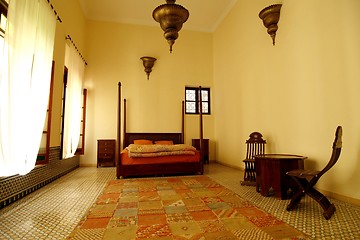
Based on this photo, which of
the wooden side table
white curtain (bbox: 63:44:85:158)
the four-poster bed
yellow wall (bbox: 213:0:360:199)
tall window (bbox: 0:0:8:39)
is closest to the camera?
tall window (bbox: 0:0:8:39)

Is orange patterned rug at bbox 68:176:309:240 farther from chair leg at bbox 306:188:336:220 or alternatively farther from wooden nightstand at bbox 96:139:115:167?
wooden nightstand at bbox 96:139:115:167

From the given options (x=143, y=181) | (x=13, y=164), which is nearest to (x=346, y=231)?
(x=143, y=181)

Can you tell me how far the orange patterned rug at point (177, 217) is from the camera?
5.97 feet

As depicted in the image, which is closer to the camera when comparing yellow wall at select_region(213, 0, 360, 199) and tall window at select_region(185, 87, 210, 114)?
yellow wall at select_region(213, 0, 360, 199)

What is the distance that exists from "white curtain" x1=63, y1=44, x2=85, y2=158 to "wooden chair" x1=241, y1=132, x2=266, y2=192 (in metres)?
3.68

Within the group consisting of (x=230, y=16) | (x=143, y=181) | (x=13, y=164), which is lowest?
(x=143, y=181)

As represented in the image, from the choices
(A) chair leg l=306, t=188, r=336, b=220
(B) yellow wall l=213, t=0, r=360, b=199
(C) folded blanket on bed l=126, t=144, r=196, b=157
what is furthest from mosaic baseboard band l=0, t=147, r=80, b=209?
(B) yellow wall l=213, t=0, r=360, b=199

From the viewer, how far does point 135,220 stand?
2.13 meters

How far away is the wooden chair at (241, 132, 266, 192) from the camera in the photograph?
145 inches

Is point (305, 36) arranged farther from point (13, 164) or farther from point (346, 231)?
point (13, 164)

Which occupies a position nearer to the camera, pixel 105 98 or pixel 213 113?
pixel 105 98

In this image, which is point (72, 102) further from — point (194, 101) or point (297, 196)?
point (297, 196)

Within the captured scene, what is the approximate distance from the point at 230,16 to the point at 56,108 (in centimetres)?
515

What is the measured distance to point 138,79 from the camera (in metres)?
6.54
